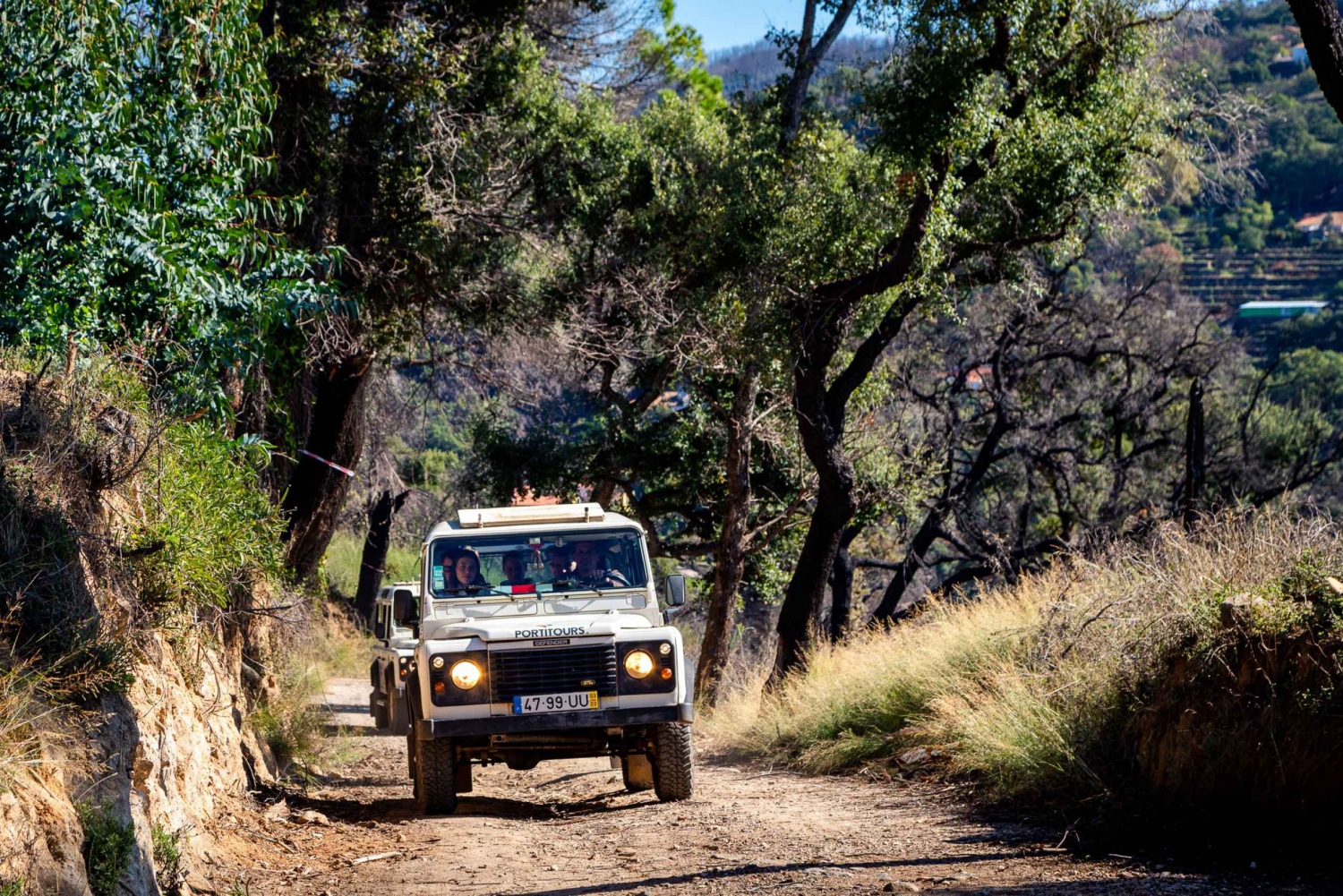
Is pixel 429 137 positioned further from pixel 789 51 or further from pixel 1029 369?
pixel 1029 369

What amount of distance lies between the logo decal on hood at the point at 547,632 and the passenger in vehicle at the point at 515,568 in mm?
1124

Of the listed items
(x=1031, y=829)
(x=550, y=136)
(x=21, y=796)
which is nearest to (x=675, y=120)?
(x=550, y=136)

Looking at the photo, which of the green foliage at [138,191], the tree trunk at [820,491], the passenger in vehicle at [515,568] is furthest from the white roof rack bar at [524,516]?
the tree trunk at [820,491]

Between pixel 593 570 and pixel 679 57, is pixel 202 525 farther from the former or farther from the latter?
pixel 679 57

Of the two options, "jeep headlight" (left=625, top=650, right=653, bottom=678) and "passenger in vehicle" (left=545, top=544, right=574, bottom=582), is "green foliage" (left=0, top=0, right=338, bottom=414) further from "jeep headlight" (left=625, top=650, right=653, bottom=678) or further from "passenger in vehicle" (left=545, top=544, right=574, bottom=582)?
"jeep headlight" (left=625, top=650, right=653, bottom=678)

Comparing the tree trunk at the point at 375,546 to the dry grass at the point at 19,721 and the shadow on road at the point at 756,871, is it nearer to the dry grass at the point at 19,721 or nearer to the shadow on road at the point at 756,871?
the shadow on road at the point at 756,871

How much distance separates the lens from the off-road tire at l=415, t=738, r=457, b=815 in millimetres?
9516

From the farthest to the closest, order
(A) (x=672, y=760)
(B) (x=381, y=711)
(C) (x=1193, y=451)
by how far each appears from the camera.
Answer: (B) (x=381, y=711) → (C) (x=1193, y=451) → (A) (x=672, y=760)

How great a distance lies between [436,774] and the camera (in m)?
9.55

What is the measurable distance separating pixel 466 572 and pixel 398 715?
2.18 metres

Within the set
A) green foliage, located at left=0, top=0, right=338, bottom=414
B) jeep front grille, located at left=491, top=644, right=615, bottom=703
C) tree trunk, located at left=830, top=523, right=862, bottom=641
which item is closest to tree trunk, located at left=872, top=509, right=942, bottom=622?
tree trunk, located at left=830, top=523, right=862, bottom=641

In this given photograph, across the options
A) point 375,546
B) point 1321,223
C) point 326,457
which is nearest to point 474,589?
point 326,457

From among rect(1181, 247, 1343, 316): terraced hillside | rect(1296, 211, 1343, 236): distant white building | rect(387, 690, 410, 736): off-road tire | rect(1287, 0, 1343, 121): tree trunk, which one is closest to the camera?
rect(1287, 0, 1343, 121): tree trunk

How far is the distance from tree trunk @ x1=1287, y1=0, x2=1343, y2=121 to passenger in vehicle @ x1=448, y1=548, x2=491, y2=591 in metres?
6.68
